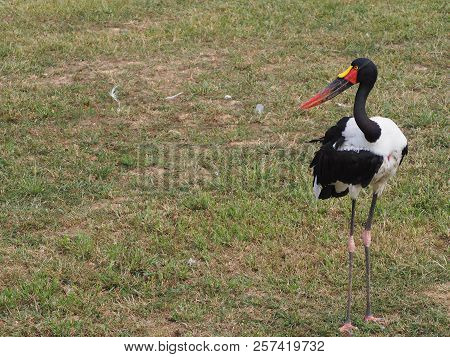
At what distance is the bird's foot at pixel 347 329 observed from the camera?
481 cm

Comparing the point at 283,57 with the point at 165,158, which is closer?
the point at 165,158

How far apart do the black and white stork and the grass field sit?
0.62 m

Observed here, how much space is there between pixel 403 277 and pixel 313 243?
28.0 inches

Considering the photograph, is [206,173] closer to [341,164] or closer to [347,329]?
[341,164]

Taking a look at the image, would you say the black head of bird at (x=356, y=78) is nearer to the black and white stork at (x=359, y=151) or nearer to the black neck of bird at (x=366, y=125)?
the black and white stork at (x=359, y=151)

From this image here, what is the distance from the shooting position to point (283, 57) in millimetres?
9281

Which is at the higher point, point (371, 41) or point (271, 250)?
point (371, 41)

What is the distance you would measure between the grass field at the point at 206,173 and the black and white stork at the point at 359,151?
0.62m

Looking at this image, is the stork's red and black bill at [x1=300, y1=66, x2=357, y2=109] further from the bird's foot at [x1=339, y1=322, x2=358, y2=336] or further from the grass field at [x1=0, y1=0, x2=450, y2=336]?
the bird's foot at [x1=339, y1=322, x2=358, y2=336]

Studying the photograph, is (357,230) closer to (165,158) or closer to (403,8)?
(165,158)

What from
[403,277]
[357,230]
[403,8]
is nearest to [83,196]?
[357,230]

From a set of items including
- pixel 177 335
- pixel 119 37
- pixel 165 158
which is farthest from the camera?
pixel 119 37

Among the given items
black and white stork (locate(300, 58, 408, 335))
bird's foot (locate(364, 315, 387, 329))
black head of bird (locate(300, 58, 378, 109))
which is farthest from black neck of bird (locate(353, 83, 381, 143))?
bird's foot (locate(364, 315, 387, 329))

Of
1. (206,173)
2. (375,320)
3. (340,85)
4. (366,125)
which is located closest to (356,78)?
(340,85)
